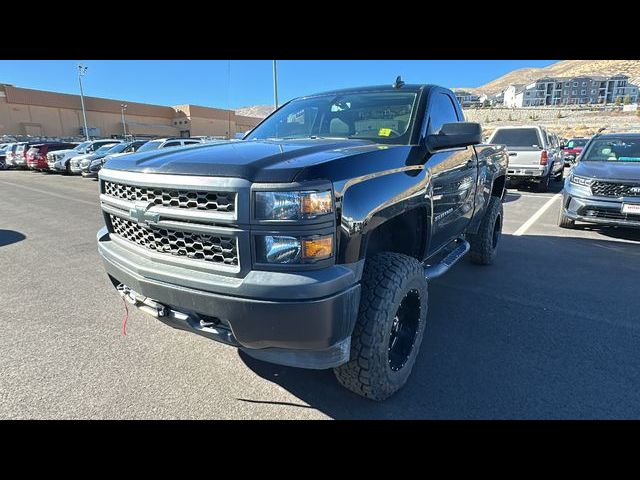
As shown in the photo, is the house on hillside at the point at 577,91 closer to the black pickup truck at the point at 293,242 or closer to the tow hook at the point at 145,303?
the black pickup truck at the point at 293,242

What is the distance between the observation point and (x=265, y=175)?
5.84ft

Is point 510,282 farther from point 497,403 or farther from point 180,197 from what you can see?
point 180,197

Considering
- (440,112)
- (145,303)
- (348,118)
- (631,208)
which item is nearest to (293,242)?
(145,303)

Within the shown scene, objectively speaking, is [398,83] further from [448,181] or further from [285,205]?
[285,205]

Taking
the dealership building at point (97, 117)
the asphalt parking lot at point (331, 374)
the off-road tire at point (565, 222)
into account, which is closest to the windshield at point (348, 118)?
the asphalt parking lot at point (331, 374)

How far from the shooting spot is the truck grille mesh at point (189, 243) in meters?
1.91

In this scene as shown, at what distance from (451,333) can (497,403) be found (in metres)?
0.88

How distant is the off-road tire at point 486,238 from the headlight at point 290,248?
3510 mm

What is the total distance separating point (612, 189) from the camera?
5.98m

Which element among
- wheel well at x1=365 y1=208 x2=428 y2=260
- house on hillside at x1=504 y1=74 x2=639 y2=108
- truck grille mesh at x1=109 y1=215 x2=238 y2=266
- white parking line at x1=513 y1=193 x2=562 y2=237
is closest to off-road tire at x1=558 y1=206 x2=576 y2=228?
white parking line at x1=513 y1=193 x2=562 y2=237

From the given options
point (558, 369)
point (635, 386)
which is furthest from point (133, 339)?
point (635, 386)

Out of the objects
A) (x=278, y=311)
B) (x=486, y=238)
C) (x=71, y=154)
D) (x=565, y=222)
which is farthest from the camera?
(x=71, y=154)

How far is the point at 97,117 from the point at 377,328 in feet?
271

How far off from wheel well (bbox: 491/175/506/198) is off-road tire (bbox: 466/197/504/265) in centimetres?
23
